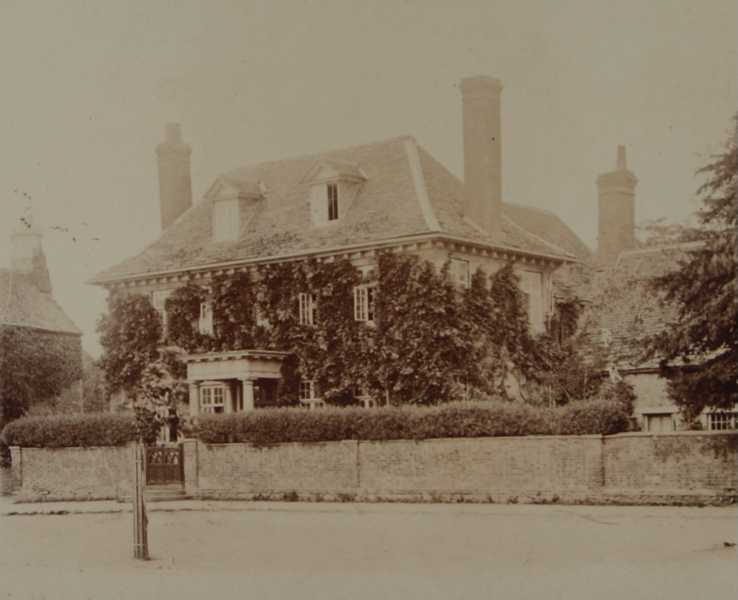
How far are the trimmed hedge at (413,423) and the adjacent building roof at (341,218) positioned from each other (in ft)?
21.3

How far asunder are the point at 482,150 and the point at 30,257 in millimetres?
14949

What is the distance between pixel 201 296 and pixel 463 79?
10.6 m

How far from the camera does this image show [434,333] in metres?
32.1

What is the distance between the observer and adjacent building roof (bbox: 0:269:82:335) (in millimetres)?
36281

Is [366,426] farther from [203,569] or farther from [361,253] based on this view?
[203,569]

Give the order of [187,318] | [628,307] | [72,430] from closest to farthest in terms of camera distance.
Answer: [72,430], [628,307], [187,318]

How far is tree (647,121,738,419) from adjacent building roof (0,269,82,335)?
20.9 meters

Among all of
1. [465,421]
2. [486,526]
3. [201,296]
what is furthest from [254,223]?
[486,526]

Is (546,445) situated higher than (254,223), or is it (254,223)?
(254,223)

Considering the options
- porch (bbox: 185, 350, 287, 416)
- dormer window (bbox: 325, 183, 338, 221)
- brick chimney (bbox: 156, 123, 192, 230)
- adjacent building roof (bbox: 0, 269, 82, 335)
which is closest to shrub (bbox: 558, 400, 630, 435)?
porch (bbox: 185, 350, 287, 416)

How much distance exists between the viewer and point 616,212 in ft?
124

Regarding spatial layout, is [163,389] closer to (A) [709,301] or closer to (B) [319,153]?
(B) [319,153]

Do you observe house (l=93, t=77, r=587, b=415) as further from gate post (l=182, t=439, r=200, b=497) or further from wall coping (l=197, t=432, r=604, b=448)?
wall coping (l=197, t=432, r=604, b=448)

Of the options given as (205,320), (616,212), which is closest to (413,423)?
(205,320)
